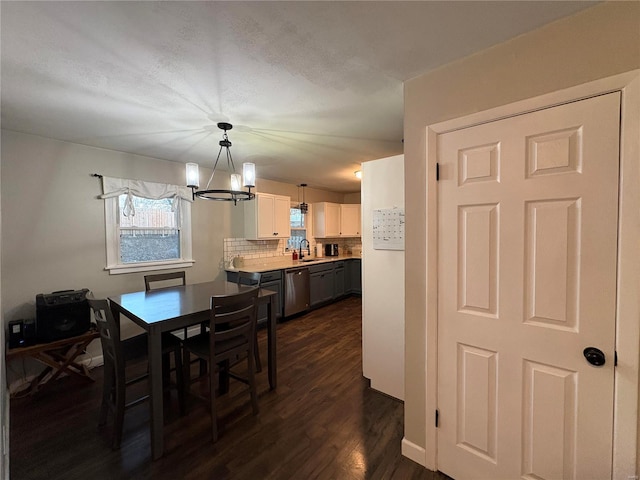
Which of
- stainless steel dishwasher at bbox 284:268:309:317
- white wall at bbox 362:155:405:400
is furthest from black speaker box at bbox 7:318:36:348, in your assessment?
white wall at bbox 362:155:405:400

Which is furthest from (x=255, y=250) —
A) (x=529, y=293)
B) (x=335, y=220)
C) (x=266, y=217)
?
(x=529, y=293)

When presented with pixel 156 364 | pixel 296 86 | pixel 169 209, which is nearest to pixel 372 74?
pixel 296 86

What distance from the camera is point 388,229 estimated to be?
2307mm

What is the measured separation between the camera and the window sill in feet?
10.3

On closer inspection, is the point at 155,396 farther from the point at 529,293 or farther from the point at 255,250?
the point at 255,250

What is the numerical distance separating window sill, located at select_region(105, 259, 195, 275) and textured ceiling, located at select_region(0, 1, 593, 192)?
1.45 metres

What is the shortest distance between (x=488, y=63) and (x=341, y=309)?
427 cm

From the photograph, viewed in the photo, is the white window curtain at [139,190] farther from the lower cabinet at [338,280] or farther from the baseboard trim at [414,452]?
the baseboard trim at [414,452]

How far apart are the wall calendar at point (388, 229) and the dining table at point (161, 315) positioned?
1111mm

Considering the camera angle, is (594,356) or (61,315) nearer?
(594,356)

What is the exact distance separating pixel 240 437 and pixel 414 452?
1.17 m

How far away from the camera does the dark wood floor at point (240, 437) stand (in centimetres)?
164

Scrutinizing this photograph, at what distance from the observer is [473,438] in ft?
4.96

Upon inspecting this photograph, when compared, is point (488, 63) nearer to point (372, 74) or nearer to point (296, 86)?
point (372, 74)
